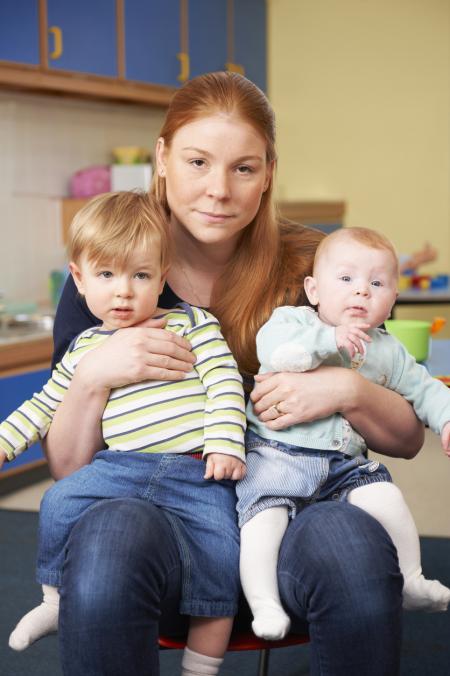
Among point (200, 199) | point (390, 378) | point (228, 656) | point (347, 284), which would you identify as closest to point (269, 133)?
point (200, 199)

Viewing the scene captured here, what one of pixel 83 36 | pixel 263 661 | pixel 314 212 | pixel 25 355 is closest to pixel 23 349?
pixel 25 355

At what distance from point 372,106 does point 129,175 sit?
2.00 m

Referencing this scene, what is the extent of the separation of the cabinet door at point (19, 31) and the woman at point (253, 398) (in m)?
2.14

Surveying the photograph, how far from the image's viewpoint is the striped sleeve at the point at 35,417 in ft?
4.83

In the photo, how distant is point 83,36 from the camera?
3.93 meters

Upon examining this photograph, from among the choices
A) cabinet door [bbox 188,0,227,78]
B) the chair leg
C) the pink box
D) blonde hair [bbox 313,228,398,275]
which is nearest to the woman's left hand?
blonde hair [bbox 313,228,398,275]

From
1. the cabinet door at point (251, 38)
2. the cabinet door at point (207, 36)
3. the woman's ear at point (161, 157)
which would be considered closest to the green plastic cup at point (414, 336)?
the woman's ear at point (161, 157)

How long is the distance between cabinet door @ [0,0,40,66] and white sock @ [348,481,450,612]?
2786 mm

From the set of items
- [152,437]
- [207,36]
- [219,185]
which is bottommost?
[152,437]

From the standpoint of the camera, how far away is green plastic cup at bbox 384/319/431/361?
187cm

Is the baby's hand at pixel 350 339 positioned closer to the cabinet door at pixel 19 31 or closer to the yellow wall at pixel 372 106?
the cabinet door at pixel 19 31

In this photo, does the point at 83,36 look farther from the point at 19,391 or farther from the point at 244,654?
the point at 244,654

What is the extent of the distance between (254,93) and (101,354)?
0.57 m

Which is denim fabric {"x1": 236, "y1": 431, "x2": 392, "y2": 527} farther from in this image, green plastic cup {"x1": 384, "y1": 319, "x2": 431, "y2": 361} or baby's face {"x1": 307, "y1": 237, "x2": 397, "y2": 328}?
green plastic cup {"x1": 384, "y1": 319, "x2": 431, "y2": 361}
